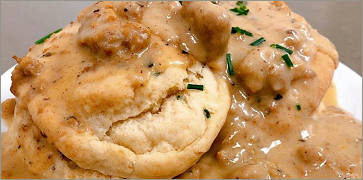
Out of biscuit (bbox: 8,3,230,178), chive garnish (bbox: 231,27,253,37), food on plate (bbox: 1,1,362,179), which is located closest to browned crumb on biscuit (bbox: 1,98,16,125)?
food on plate (bbox: 1,1,362,179)

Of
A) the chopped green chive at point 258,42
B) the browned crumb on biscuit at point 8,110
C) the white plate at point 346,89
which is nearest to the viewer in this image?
the chopped green chive at point 258,42

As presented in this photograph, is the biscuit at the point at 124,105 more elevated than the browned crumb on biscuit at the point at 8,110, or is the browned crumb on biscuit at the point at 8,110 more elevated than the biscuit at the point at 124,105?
the biscuit at the point at 124,105

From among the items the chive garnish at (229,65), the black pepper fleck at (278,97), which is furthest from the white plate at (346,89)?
the chive garnish at (229,65)

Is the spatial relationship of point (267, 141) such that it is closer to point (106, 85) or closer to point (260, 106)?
point (260, 106)

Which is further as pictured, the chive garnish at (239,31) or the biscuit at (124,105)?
the chive garnish at (239,31)

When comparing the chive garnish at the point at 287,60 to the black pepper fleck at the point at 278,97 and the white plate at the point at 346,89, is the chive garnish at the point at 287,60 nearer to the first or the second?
the black pepper fleck at the point at 278,97

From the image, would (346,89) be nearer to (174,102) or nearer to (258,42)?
(258,42)

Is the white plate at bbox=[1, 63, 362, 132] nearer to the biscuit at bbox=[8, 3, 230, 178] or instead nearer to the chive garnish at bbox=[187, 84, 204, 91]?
the biscuit at bbox=[8, 3, 230, 178]
